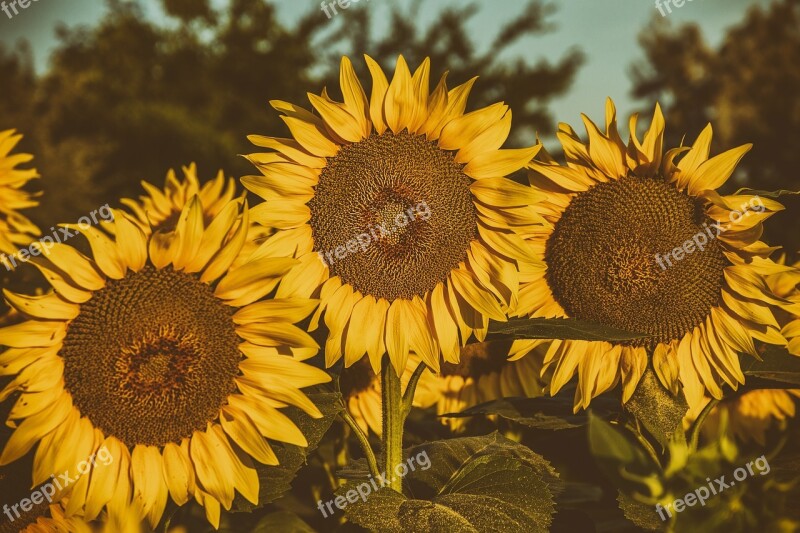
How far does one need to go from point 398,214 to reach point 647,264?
0.61 meters

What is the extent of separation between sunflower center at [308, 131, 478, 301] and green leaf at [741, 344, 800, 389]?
783mm

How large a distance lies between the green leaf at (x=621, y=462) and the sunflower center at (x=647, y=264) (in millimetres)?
1048

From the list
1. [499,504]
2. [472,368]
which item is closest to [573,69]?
[472,368]

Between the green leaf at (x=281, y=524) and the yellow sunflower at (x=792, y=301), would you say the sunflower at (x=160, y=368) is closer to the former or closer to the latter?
the green leaf at (x=281, y=524)

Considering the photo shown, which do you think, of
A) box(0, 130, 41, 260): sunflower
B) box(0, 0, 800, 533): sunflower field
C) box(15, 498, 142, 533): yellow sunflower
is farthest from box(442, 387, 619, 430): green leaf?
box(0, 130, 41, 260): sunflower

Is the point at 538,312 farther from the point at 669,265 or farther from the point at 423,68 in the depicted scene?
the point at 423,68

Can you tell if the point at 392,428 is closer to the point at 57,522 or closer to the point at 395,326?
the point at 395,326

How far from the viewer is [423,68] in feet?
6.01

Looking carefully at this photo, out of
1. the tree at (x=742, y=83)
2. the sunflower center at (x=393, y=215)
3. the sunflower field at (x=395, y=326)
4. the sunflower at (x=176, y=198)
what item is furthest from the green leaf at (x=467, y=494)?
the tree at (x=742, y=83)

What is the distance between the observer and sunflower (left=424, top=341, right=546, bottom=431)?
305 cm

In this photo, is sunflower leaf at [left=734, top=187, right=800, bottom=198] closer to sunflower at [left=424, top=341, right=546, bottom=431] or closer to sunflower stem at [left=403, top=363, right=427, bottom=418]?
sunflower stem at [left=403, top=363, right=427, bottom=418]

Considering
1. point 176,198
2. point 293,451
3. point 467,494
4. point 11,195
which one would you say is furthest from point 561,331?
point 11,195

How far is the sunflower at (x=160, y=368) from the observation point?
1.70 metres

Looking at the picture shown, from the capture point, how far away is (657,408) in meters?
1.94
